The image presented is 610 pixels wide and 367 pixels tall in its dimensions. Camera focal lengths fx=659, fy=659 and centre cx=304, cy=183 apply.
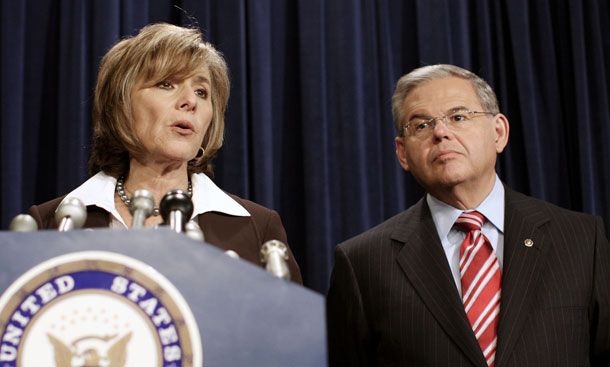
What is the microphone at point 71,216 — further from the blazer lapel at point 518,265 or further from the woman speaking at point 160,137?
the blazer lapel at point 518,265

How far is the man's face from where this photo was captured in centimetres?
160

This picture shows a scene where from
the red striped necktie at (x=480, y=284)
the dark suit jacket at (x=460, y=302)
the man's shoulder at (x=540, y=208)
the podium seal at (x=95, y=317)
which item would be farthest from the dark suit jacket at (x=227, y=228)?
the podium seal at (x=95, y=317)

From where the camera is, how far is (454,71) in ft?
5.67

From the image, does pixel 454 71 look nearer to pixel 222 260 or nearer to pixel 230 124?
pixel 230 124

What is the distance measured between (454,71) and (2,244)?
1371mm

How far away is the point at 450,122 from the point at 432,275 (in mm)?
407

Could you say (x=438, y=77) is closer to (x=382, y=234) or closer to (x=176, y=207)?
(x=382, y=234)

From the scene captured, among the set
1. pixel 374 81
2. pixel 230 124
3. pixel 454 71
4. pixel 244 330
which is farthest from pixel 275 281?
pixel 374 81

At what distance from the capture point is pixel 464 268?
1.48 m

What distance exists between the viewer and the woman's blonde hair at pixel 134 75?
1.39 m

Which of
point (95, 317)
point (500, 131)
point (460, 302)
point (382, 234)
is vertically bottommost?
point (460, 302)

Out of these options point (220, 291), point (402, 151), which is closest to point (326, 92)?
point (402, 151)

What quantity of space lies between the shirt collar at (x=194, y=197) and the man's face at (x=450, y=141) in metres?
0.50

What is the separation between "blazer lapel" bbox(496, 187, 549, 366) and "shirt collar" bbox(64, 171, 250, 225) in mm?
583
